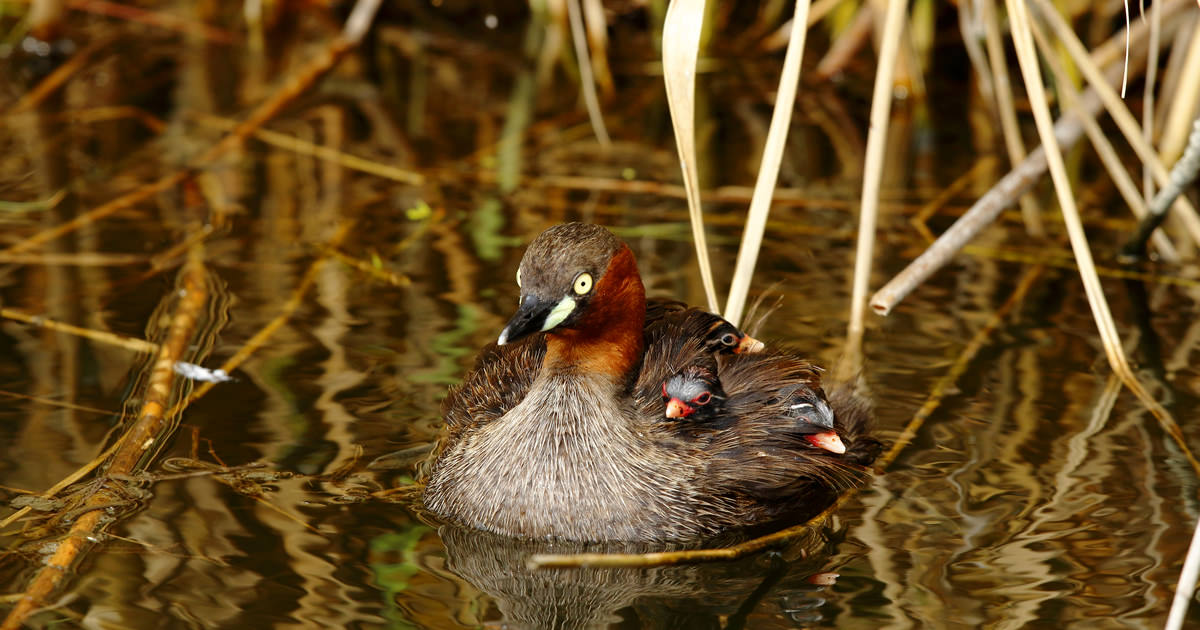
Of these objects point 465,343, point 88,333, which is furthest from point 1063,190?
point 88,333

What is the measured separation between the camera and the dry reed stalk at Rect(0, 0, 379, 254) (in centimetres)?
576

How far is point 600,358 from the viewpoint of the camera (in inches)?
147

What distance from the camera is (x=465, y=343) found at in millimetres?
4773

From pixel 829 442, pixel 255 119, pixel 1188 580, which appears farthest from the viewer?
pixel 255 119

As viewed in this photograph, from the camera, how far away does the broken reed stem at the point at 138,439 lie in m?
3.21

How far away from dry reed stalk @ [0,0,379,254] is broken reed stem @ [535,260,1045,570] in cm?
310

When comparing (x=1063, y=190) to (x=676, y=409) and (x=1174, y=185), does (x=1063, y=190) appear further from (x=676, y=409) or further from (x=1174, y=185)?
(x=676, y=409)

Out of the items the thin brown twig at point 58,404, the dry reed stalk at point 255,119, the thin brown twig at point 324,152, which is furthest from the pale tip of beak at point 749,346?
the dry reed stalk at point 255,119

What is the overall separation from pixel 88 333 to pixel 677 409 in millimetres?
2123

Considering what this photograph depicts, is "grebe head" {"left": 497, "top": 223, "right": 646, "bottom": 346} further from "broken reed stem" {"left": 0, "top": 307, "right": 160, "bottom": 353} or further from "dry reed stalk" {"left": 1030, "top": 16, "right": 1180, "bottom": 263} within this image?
"broken reed stem" {"left": 0, "top": 307, "right": 160, "bottom": 353}

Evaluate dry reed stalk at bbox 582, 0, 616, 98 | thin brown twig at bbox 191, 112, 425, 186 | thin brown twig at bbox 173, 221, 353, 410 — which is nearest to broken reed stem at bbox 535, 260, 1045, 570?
thin brown twig at bbox 173, 221, 353, 410

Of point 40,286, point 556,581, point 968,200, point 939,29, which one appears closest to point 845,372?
point 556,581

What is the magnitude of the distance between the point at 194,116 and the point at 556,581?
465 cm

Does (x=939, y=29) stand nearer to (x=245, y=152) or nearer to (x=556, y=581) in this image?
(x=245, y=152)
